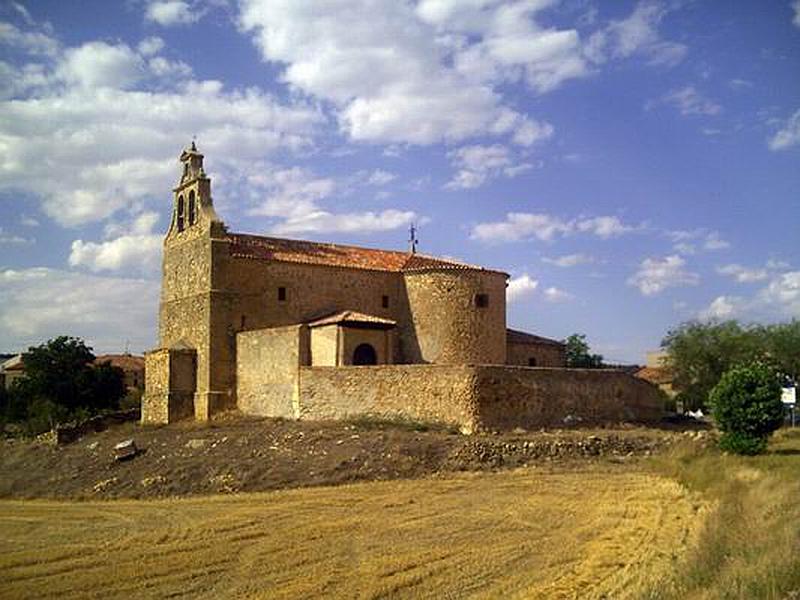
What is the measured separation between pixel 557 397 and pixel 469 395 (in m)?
3.72

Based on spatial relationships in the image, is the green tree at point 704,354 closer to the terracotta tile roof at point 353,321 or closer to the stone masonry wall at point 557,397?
the stone masonry wall at point 557,397

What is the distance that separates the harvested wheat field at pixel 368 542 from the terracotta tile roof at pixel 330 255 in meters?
15.1

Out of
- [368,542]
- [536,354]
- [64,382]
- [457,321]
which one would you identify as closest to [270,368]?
[457,321]

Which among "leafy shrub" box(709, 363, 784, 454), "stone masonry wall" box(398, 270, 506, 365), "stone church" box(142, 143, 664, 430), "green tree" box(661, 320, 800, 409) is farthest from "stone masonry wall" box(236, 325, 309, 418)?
"green tree" box(661, 320, 800, 409)

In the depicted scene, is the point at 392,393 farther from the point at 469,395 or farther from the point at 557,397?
the point at 557,397

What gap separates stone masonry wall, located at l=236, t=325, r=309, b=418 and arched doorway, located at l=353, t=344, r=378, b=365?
77.8 inches

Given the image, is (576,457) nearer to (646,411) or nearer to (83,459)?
(646,411)

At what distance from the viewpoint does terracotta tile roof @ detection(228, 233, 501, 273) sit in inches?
1390

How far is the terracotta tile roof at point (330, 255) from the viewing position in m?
35.3

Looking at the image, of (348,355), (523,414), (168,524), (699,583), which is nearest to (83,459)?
(348,355)

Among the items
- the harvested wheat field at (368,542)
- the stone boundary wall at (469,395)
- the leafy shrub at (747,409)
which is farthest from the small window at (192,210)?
the leafy shrub at (747,409)

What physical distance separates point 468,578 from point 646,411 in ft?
72.6

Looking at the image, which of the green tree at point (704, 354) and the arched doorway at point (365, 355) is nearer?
the arched doorway at point (365, 355)

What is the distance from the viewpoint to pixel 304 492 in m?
21.3
